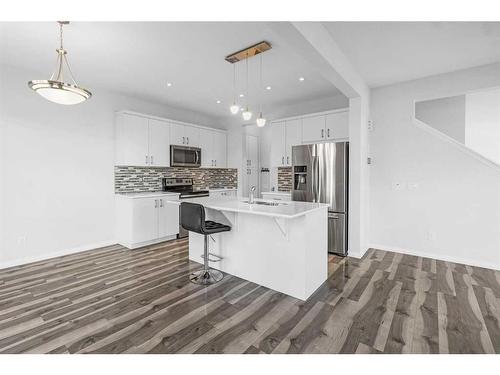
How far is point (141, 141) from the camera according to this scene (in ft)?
15.5

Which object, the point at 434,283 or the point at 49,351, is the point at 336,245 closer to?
the point at 434,283

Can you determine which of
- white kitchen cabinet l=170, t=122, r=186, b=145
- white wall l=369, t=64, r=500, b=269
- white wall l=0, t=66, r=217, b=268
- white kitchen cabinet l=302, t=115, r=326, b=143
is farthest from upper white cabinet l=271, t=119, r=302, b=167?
white wall l=0, t=66, r=217, b=268

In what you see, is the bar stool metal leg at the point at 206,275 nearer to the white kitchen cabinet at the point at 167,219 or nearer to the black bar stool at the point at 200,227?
the black bar stool at the point at 200,227

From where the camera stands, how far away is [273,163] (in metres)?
5.24

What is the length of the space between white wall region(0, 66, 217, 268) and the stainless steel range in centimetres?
109

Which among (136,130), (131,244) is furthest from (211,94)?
(131,244)

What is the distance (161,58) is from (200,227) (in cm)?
219

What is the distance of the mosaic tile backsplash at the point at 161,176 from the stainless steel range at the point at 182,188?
0.10m

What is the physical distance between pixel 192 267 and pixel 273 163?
8.87 feet

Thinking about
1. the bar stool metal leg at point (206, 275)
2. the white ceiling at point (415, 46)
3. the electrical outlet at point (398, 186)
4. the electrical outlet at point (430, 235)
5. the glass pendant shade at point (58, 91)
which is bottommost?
the bar stool metal leg at point (206, 275)

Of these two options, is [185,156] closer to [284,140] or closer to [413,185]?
[284,140]

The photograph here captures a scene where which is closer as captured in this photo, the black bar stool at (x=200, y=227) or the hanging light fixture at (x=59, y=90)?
the hanging light fixture at (x=59, y=90)

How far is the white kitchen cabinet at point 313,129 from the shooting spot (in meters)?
4.56

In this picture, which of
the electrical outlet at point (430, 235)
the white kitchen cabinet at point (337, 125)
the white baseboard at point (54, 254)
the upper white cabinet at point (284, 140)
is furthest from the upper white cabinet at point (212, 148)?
the electrical outlet at point (430, 235)
